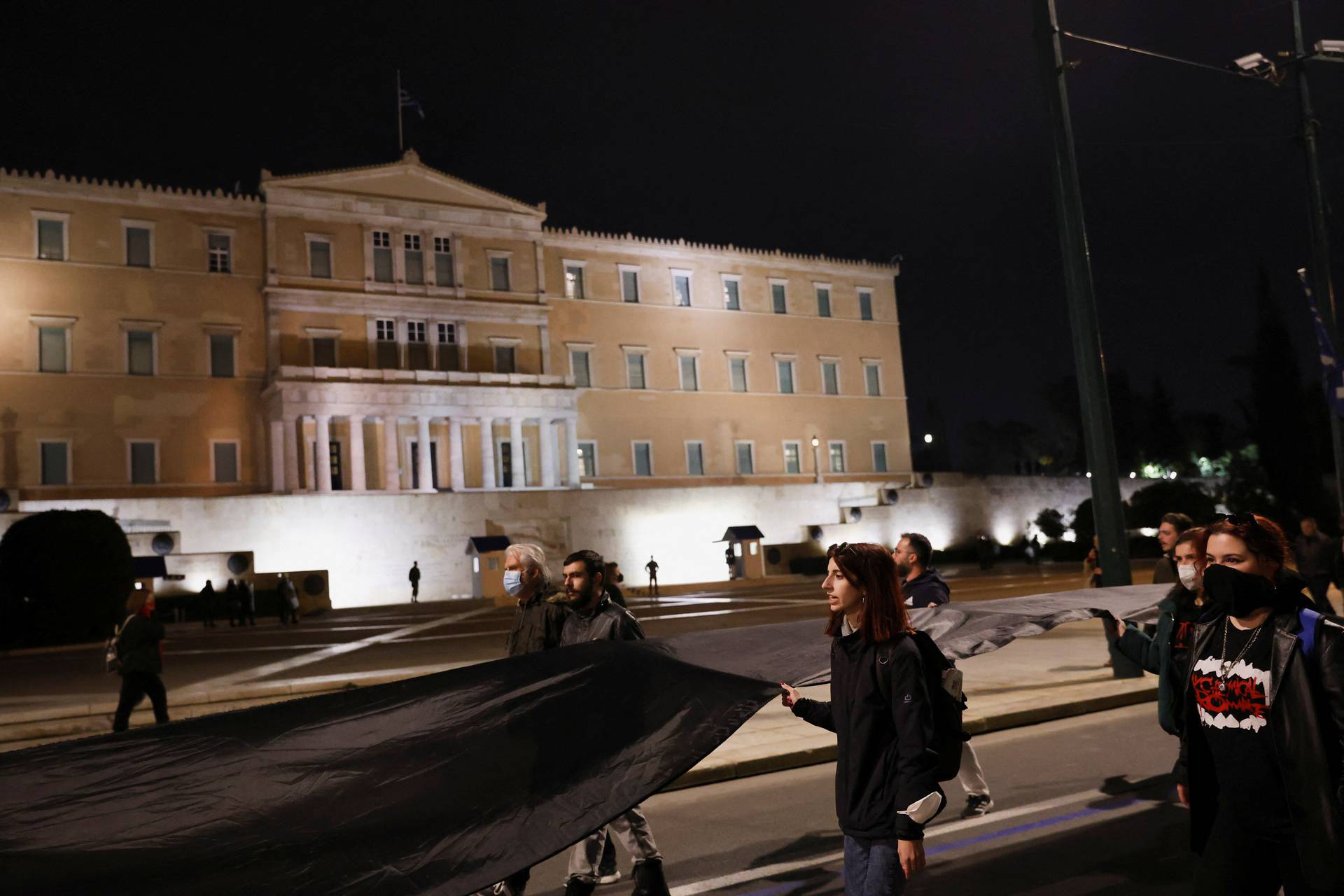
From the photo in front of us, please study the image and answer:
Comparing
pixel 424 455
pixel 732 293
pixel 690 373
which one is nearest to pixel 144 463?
pixel 424 455

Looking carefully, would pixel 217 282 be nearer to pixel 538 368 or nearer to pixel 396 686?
pixel 538 368

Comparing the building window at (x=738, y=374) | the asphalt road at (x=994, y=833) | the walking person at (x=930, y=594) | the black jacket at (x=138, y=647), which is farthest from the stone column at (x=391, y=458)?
the walking person at (x=930, y=594)

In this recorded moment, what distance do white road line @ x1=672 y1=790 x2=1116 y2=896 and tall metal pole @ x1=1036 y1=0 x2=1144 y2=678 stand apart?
17.3 ft

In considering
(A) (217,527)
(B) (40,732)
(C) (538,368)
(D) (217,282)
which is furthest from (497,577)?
(B) (40,732)

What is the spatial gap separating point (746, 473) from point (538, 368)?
12.4 meters

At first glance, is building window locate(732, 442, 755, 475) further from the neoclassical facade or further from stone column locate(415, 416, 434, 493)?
stone column locate(415, 416, 434, 493)

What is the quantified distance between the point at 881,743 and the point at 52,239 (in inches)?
1804

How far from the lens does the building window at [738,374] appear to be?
180ft

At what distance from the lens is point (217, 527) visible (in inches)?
1499

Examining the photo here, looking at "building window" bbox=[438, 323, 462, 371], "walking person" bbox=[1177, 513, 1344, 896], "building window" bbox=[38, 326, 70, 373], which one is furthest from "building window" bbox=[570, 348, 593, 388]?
"walking person" bbox=[1177, 513, 1344, 896]

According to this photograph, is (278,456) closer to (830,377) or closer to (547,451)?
(547,451)

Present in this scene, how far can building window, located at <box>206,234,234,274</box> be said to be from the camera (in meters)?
44.0

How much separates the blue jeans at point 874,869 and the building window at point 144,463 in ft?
142

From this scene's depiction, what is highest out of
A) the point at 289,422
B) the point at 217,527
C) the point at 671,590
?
the point at 289,422
